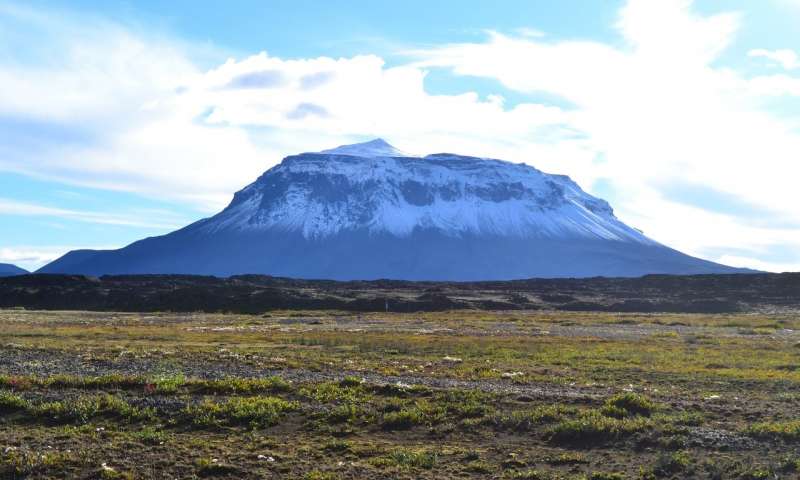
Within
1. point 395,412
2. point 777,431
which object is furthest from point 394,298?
point 777,431

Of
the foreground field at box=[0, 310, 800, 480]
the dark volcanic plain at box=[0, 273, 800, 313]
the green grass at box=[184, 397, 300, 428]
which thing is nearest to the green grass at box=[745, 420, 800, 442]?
the foreground field at box=[0, 310, 800, 480]

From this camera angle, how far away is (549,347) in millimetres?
50719

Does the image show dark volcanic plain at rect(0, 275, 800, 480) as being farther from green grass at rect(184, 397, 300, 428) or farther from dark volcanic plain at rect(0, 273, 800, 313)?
dark volcanic plain at rect(0, 273, 800, 313)

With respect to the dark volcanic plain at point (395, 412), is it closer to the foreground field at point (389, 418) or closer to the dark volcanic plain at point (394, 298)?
the foreground field at point (389, 418)

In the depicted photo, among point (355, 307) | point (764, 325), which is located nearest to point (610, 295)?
point (355, 307)

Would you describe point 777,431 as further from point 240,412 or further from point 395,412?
point 240,412

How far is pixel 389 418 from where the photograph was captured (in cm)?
2264

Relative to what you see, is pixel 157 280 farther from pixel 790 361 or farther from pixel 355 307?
pixel 790 361

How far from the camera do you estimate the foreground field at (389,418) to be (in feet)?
59.3

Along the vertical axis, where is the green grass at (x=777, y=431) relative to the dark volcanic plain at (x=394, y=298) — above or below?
below

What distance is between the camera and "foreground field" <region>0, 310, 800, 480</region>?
711 inches

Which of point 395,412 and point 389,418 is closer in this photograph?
point 389,418

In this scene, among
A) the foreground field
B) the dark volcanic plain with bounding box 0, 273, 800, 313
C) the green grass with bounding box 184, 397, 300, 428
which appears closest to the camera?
the foreground field

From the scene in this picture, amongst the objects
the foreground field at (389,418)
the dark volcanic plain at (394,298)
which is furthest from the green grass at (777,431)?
the dark volcanic plain at (394,298)
